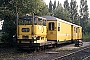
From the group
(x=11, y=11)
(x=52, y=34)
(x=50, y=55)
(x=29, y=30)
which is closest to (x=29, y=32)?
(x=29, y=30)

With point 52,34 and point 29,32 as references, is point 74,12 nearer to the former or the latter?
point 52,34

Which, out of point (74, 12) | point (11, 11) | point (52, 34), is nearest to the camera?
point (52, 34)

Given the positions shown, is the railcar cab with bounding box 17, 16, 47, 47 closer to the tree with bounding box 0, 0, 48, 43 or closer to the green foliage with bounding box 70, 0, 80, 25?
the tree with bounding box 0, 0, 48, 43

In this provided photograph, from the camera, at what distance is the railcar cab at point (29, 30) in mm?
20969

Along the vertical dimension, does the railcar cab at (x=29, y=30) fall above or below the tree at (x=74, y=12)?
below

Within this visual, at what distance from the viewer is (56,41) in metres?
25.7

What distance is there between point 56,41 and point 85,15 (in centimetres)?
7685

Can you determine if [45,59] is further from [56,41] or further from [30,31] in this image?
[56,41]

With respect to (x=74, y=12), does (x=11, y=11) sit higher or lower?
lower

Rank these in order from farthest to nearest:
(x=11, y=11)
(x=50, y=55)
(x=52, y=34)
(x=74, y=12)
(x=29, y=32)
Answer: (x=74, y=12) < (x=11, y=11) < (x=52, y=34) < (x=29, y=32) < (x=50, y=55)

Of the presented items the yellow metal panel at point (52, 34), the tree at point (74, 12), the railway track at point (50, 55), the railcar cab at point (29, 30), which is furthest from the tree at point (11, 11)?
the tree at point (74, 12)

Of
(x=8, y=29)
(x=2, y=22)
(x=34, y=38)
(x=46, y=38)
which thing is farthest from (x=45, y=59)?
(x=2, y=22)

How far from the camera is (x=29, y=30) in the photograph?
21250mm

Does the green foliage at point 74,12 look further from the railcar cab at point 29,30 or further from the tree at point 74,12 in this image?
the railcar cab at point 29,30
